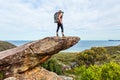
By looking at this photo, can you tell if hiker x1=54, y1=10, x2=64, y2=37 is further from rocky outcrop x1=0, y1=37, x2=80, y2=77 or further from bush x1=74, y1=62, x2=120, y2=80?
bush x1=74, y1=62, x2=120, y2=80

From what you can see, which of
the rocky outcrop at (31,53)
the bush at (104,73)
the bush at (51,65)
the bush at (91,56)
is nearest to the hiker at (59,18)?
the rocky outcrop at (31,53)

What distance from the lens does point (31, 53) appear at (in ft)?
95.8

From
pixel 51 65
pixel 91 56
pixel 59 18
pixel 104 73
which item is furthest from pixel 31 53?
pixel 91 56

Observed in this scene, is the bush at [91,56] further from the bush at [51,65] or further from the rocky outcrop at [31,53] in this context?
the rocky outcrop at [31,53]

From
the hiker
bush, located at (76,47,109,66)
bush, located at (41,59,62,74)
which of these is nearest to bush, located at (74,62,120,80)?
the hiker

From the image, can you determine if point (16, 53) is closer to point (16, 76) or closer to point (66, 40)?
point (16, 76)

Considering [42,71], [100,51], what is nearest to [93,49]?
[100,51]

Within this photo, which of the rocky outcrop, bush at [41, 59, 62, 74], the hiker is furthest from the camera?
bush at [41, 59, 62, 74]

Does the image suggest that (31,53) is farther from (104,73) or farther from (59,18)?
(104,73)

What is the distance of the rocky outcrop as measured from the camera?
94.1ft

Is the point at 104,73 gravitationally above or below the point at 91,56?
above

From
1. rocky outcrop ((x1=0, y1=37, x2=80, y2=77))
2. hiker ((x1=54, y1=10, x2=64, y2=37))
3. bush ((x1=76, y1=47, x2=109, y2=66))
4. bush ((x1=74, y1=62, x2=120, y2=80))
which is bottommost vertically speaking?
bush ((x1=76, y1=47, x2=109, y2=66))

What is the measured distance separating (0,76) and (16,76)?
5.91ft

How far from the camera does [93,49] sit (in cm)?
9269
